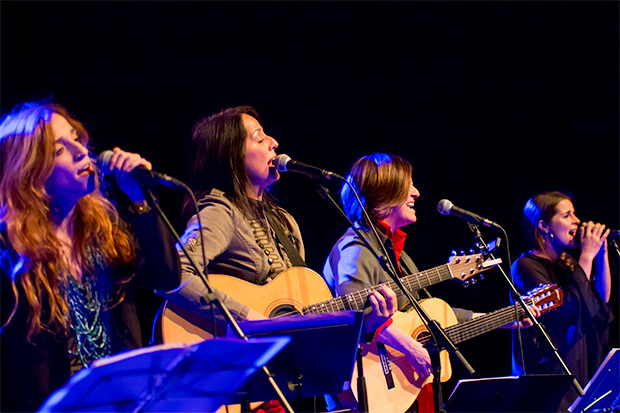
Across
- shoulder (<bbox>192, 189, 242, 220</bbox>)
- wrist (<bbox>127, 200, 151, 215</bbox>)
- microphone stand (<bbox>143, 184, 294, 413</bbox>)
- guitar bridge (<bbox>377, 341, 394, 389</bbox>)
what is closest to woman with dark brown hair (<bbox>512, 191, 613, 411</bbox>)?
→ guitar bridge (<bbox>377, 341, 394, 389</bbox>)

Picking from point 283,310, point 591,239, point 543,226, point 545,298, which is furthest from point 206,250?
point 591,239

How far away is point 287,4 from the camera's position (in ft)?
16.8

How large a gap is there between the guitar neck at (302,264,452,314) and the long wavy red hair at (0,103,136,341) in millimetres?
1112

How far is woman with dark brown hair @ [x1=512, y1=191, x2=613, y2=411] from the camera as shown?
456cm

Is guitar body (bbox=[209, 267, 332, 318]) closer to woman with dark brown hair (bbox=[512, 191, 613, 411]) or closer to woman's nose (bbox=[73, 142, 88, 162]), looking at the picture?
woman's nose (bbox=[73, 142, 88, 162])

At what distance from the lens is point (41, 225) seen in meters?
2.17

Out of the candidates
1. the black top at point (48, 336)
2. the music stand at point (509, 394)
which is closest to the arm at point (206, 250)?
the black top at point (48, 336)

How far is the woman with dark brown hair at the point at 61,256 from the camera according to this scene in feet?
6.52

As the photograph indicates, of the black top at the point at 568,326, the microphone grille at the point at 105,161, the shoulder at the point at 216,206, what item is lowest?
the black top at the point at 568,326

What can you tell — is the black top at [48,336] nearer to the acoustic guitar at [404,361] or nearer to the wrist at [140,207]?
the wrist at [140,207]

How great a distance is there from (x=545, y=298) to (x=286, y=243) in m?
1.86

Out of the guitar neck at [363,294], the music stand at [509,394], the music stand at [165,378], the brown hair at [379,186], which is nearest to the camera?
→ the music stand at [165,378]

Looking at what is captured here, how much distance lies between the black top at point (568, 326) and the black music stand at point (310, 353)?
266 centimetres

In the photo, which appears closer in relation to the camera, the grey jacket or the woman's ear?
the grey jacket
